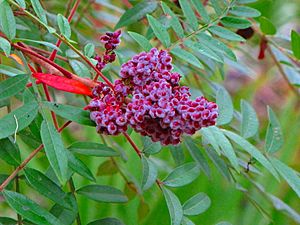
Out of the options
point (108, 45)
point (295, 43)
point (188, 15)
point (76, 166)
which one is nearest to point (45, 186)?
point (76, 166)

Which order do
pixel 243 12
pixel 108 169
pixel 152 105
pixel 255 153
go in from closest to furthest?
pixel 152 105
pixel 255 153
pixel 243 12
pixel 108 169

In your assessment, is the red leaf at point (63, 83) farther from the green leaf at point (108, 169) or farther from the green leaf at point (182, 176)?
the green leaf at point (108, 169)

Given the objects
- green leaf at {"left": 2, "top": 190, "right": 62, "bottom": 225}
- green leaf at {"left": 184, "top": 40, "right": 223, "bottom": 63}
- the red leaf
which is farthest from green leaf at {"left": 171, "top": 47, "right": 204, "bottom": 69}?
green leaf at {"left": 2, "top": 190, "right": 62, "bottom": 225}

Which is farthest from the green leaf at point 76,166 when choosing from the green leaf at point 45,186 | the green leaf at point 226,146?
the green leaf at point 226,146

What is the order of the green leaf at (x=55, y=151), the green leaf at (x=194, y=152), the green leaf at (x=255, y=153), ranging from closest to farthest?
1. the green leaf at (x=55, y=151)
2. the green leaf at (x=255, y=153)
3. the green leaf at (x=194, y=152)

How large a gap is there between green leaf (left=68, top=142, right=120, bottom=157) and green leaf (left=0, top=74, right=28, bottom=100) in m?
0.08

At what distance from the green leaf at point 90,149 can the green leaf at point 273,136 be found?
0.62ft

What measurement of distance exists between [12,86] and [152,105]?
13 centimetres

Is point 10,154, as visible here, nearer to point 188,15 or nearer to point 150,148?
point 150,148

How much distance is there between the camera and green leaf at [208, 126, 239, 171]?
603mm

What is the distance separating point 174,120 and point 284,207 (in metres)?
0.41

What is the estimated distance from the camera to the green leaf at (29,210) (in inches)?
20.5

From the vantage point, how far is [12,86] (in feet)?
1.86

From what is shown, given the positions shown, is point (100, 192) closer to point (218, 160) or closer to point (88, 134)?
point (218, 160)
